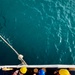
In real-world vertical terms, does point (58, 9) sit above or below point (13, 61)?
above

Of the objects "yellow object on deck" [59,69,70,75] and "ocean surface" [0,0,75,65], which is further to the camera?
"ocean surface" [0,0,75,65]

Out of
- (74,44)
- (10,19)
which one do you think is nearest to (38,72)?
(74,44)

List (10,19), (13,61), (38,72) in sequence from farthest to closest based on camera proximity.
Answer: (10,19)
(13,61)
(38,72)

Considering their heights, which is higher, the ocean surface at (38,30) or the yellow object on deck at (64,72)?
the ocean surface at (38,30)

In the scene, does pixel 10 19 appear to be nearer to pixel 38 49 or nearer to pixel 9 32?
pixel 9 32

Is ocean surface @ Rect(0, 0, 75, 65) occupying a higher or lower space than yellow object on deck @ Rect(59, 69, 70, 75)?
higher

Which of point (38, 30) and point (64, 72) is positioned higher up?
point (38, 30)

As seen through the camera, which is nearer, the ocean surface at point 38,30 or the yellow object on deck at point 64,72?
the yellow object on deck at point 64,72

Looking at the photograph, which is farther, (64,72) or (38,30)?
(38,30)
